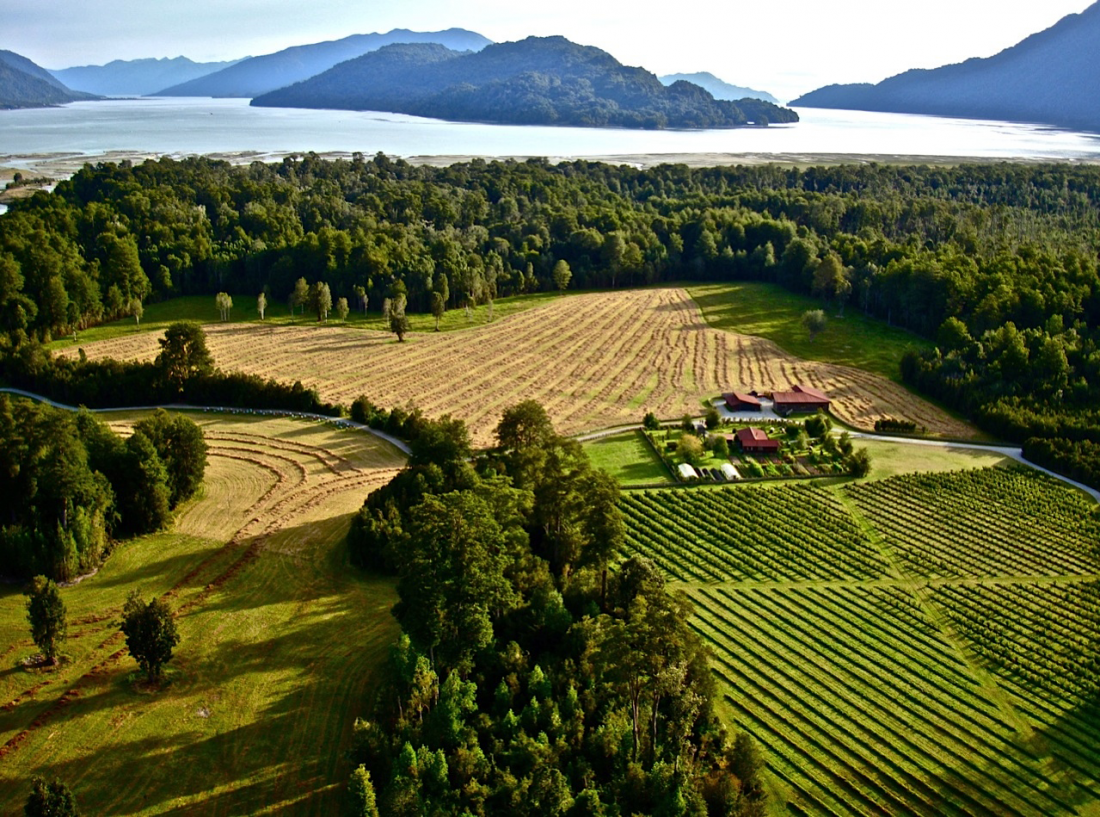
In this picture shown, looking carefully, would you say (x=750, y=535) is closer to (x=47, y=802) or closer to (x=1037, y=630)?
(x=1037, y=630)

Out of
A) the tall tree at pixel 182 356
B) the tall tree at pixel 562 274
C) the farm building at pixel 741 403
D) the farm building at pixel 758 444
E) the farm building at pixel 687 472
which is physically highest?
the tall tree at pixel 562 274

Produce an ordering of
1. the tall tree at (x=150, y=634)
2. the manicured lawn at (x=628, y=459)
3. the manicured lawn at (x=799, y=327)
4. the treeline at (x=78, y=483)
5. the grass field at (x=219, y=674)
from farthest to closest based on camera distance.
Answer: the manicured lawn at (x=799, y=327)
the manicured lawn at (x=628, y=459)
the treeline at (x=78, y=483)
the tall tree at (x=150, y=634)
the grass field at (x=219, y=674)

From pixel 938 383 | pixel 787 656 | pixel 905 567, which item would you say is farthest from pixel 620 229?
pixel 787 656

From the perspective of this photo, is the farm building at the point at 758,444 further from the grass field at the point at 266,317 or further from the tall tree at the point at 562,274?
the tall tree at the point at 562,274

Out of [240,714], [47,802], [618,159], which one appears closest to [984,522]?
[240,714]

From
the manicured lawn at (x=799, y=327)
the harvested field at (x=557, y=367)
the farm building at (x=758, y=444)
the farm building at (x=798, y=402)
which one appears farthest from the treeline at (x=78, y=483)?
the manicured lawn at (x=799, y=327)

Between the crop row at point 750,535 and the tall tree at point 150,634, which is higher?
the tall tree at point 150,634
